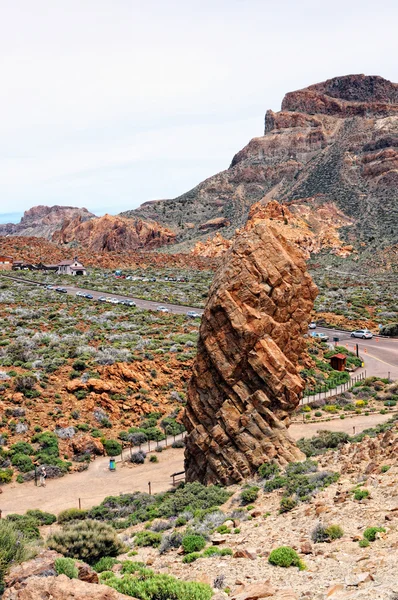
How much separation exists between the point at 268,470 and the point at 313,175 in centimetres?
15369

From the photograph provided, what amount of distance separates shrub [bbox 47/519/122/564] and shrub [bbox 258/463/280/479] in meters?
5.35

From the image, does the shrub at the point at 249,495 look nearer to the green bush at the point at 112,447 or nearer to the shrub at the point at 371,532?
the shrub at the point at 371,532

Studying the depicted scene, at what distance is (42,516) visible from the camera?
66.4 feet

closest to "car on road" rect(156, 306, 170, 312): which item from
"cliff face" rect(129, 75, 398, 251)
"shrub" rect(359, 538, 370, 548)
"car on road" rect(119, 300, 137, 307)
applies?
"car on road" rect(119, 300, 137, 307)

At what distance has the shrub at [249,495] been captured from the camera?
54.0 feet

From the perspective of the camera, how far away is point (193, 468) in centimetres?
2123

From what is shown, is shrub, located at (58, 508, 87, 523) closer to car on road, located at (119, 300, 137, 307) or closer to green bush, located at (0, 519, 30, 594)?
green bush, located at (0, 519, 30, 594)

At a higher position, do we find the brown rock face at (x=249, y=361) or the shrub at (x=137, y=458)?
the brown rock face at (x=249, y=361)

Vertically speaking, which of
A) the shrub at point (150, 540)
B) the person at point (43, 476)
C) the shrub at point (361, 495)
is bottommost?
the person at point (43, 476)

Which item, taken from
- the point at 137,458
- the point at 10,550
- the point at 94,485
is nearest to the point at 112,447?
the point at 137,458

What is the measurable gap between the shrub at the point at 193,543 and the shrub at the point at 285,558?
2.42 m

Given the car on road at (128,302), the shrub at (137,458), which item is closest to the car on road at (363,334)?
the car on road at (128,302)

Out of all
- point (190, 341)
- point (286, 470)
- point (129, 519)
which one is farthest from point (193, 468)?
point (190, 341)

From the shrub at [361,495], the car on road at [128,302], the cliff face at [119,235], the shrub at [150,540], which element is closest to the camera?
the shrub at [361,495]
